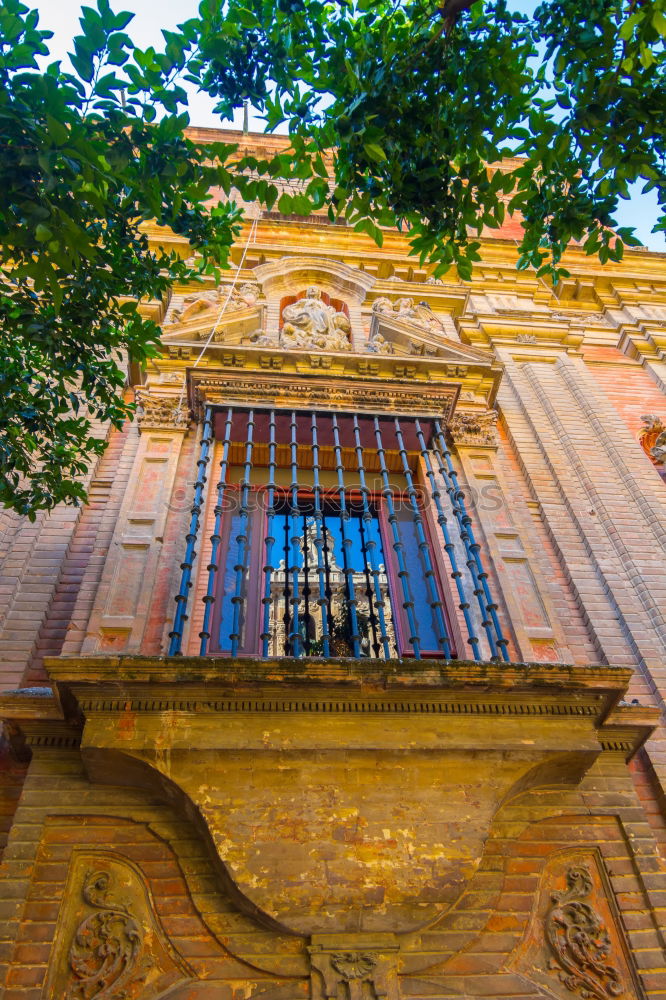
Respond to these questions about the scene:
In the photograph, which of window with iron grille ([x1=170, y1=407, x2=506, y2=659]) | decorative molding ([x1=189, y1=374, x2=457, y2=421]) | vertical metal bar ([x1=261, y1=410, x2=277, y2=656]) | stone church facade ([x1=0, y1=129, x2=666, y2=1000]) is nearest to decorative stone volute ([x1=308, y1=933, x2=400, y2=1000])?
stone church facade ([x1=0, y1=129, x2=666, y2=1000])

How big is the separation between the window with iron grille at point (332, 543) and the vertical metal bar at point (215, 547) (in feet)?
0.06

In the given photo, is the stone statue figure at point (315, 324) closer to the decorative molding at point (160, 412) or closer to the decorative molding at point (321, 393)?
the decorative molding at point (321, 393)

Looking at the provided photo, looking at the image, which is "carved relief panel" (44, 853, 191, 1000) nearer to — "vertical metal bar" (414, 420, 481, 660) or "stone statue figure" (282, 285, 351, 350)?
"vertical metal bar" (414, 420, 481, 660)

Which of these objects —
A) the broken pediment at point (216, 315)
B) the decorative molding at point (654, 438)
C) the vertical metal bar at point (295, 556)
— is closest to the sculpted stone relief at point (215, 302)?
the broken pediment at point (216, 315)

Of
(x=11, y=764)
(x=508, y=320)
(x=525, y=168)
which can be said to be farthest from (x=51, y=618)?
(x=508, y=320)

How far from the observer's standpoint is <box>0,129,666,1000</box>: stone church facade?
3.74 m

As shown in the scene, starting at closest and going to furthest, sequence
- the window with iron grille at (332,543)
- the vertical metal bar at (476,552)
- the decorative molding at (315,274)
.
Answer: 1. the vertical metal bar at (476,552)
2. the window with iron grille at (332,543)
3. the decorative molding at (315,274)

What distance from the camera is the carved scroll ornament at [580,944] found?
3787 millimetres

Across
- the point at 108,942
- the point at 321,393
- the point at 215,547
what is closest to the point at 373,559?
the point at 215,547

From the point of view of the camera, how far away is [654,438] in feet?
27.0

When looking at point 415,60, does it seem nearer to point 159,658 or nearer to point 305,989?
point 159,658

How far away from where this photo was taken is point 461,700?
4.36m

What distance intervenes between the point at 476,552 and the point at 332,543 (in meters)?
1.63

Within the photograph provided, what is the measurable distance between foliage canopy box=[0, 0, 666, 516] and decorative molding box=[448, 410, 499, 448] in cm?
223
